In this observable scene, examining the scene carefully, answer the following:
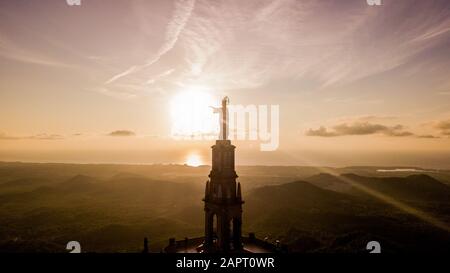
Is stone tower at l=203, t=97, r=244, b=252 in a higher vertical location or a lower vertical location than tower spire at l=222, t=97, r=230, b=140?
lower

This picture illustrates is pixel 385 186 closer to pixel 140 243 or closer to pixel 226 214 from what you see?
pixel 140 243

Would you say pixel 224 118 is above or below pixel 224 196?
above

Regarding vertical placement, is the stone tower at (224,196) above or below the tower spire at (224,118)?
below

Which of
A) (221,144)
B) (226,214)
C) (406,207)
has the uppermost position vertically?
(221,144)
